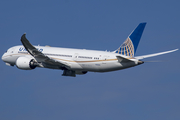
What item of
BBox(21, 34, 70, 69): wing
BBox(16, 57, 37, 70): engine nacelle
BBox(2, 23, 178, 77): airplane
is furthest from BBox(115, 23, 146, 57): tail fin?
BBox(16, 57, 37, 70): engine nacelle

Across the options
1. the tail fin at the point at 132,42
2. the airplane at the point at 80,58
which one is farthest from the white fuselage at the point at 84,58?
the tail fin at the point at 132,42

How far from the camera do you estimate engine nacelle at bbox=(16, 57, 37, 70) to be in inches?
2539

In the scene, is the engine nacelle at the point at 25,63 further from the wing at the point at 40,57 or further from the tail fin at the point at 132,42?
the tail fin at the point at 132,42

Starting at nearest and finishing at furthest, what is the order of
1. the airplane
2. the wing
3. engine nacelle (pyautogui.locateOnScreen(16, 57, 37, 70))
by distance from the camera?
the airplane
the wing
engine nacelle (pyautogui.locateOnScreen(16, 57, 37, 70))

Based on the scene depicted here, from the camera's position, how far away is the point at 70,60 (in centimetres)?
6334

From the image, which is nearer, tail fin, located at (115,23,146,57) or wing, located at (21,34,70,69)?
wing, located at (21,34,70,69)

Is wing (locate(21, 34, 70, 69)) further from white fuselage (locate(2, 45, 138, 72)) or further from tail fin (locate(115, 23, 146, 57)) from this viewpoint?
tail fin (locate(115, 23, 146, 57))

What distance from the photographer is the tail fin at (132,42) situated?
202 feet

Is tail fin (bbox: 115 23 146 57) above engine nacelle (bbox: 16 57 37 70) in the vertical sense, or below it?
above

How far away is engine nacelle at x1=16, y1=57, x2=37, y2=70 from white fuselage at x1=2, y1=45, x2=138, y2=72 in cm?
137

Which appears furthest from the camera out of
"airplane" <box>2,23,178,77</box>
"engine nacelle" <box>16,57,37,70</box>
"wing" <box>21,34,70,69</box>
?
"engine nacelle" <box>16,57,37,70</box>

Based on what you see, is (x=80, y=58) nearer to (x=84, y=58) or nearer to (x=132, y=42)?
(x=84, y=58)

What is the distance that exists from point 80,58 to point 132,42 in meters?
8.41

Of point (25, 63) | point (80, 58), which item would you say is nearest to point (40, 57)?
point (25, 63)
